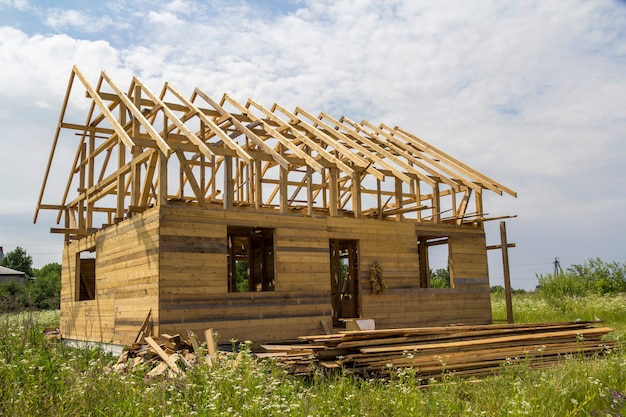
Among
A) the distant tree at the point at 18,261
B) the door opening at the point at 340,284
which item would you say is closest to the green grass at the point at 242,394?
the door opening at the point at 340,284

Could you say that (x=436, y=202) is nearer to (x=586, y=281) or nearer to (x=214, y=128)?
(x=214, y=128)

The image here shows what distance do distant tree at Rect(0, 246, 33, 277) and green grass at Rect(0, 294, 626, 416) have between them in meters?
60.4

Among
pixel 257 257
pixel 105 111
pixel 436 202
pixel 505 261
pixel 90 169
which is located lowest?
pixel 505 261

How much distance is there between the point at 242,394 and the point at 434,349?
14.0ft

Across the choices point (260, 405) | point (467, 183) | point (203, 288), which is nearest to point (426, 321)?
point (467, 183)

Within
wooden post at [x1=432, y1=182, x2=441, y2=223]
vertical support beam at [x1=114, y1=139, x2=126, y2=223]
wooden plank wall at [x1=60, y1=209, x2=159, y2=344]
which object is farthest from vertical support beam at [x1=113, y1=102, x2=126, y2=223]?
wooden post at [x1=432, y1=182, x2=441, y2=223]

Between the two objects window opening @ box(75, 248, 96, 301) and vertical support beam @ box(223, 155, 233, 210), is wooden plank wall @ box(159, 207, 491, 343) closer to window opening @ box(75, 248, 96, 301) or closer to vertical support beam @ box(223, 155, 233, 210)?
vertical support beam @ box(223, 155, 233, 210)

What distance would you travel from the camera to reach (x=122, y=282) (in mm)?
14297

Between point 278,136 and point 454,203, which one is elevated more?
point 278,136

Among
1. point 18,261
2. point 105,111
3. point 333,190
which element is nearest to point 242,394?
point 333,190

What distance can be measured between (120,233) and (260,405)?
934 cm

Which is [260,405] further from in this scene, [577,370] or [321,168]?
[321,168]

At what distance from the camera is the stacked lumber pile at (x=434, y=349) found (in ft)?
30.5

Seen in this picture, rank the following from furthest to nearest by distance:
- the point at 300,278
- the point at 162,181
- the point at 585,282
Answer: the point at 585,282, the point at 300,278, the point at 162,181
